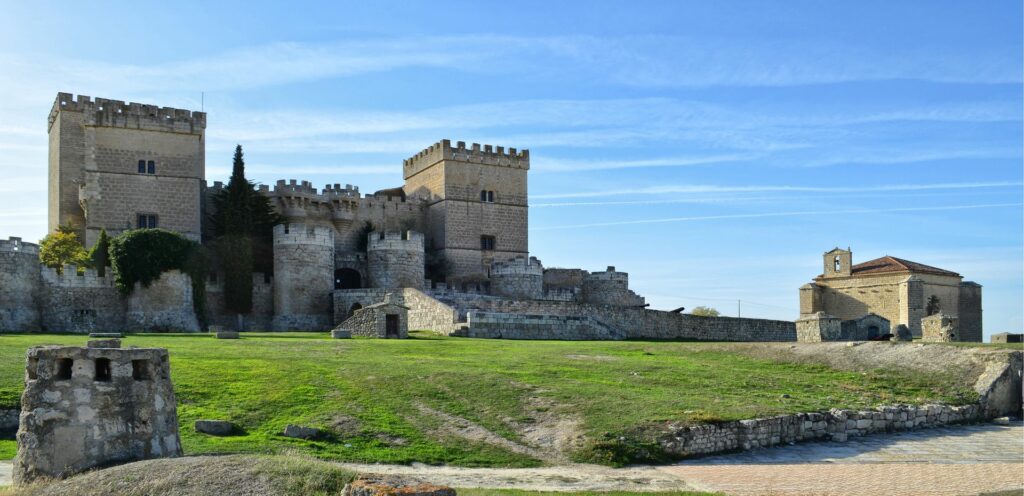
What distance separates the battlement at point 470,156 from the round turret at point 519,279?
802 centimetres

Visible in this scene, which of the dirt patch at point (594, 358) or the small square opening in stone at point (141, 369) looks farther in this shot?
the dirt patch at point (594, 358)

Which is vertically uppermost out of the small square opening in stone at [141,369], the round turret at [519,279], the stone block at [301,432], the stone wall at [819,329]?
the round turret at [519,279]

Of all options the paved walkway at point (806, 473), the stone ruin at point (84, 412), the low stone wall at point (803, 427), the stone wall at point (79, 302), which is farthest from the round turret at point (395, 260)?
the stone ruin at point (84, 412)

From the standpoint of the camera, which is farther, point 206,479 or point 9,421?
point 9,421

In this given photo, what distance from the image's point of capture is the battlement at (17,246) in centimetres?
3841

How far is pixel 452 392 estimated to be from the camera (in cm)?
2084

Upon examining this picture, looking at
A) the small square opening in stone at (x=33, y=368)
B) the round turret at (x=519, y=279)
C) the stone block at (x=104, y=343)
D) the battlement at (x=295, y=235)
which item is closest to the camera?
the small square opening in stone at (x=33, y=368)

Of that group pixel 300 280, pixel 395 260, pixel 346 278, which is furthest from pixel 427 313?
pixel 346 278

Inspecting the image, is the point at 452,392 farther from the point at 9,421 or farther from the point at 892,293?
the point at 892,293

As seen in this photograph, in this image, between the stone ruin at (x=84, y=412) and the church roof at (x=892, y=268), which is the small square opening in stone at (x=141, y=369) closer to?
the stone ruin at (x=84, y=412)

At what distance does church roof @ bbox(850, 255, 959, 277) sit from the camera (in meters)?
58.7

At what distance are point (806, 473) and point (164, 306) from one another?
32162 mm

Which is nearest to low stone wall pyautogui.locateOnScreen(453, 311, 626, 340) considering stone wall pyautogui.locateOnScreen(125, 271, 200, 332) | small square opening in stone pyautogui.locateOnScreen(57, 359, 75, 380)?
stone wall pyautogui.locateOnScreen(125, 271, 200, 332)

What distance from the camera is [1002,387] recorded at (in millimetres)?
24016
